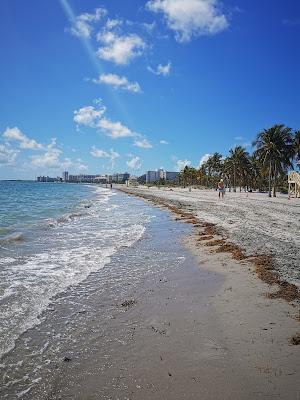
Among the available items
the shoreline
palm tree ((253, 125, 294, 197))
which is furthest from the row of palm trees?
the shoreline

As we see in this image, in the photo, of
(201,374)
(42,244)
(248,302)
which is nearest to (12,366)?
(201,374)

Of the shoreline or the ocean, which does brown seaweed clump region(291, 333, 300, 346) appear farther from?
the ocean

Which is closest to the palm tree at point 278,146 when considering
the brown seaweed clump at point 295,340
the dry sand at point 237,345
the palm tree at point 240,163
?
the palm tree at point 240,163

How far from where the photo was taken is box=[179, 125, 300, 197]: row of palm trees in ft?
183

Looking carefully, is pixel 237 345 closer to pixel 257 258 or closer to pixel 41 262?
pixel 257 258

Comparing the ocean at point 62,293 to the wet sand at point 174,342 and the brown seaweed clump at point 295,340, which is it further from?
the brown seaweed clump at point 295,340

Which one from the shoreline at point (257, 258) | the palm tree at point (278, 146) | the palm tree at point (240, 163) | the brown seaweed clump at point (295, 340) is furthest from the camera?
the palm tree at point (240, 163)

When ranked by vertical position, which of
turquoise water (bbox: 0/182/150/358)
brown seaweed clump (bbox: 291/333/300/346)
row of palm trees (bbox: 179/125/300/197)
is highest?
row of palm trees (bbox: 179/125/300/197)

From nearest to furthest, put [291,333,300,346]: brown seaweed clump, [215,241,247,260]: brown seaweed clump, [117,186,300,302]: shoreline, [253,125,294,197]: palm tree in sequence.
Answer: [291,333,300,346]: brown seaweed clump < [117,186,300,302]: shoreline < [215,241,247,260]: brown seaweed clump < [253,125,294,197]: palm tree

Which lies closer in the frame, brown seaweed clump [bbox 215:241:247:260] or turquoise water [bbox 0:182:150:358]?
turquoise water [bbox 0:182:150:358]

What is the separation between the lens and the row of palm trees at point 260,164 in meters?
55.8

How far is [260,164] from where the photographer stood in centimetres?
6106

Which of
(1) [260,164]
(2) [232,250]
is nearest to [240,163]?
(1) [260,164]

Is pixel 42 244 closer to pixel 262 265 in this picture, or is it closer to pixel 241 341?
pixel 262 265
